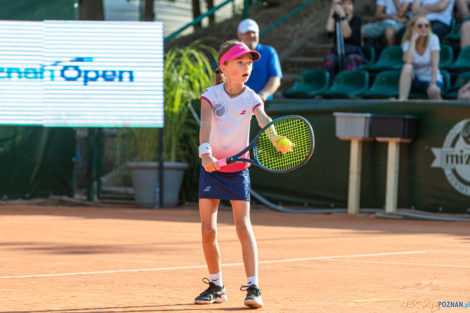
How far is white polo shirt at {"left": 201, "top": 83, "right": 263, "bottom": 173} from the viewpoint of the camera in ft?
16.2

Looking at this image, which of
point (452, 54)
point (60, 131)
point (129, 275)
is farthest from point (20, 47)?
point (129, 275)

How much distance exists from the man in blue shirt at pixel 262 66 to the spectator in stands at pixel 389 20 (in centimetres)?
560

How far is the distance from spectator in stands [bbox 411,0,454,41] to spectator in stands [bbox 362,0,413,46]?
0.50m

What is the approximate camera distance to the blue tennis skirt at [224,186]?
16.1ft

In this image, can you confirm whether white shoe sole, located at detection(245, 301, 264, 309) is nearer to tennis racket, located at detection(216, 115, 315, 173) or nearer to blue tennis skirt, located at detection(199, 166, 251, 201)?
blue tennis skirt, located at detection(199, 166, 251, 201)

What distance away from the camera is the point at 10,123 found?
12.5m

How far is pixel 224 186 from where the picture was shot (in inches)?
193

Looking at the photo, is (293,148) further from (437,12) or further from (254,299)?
(437,12)

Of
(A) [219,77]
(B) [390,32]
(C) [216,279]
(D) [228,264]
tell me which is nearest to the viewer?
(C) [216,279]

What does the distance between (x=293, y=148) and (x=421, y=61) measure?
7947 mm

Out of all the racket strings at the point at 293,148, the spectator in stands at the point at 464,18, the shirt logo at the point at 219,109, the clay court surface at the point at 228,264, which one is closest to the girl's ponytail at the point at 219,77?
the shirt logo at the point at 219,109

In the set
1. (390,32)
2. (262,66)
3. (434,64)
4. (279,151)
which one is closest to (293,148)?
(279,151)

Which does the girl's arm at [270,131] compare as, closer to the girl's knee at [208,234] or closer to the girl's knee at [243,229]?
the girl's knee at [243,229]

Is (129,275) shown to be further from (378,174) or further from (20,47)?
(20,47)
